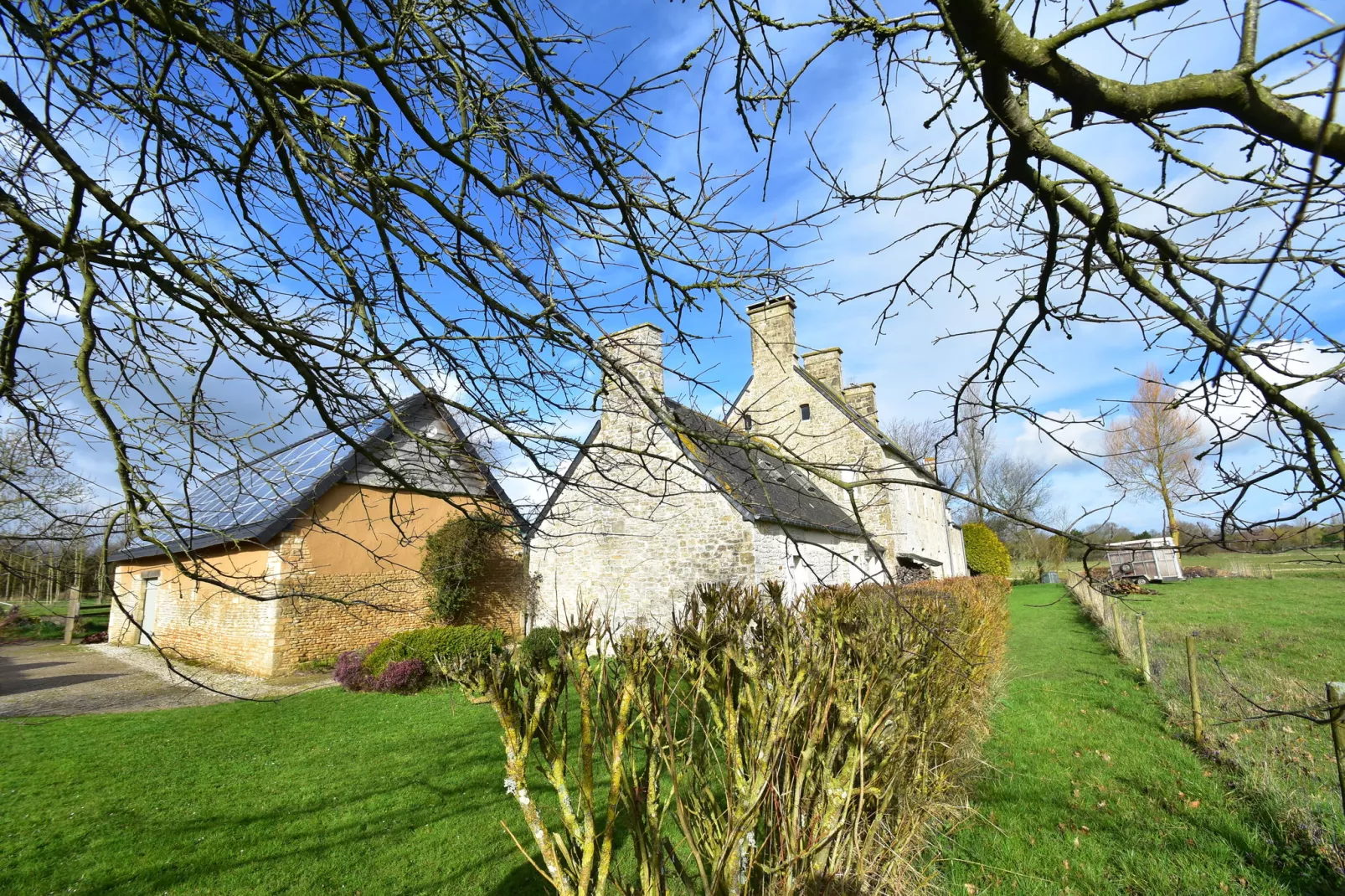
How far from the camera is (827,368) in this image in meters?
18.6

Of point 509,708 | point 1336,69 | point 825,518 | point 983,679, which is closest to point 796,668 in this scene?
point 509,708

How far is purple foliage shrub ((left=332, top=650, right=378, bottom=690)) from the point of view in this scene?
36.0 ft

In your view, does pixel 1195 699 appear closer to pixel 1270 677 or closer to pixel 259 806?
pixel 1270 677

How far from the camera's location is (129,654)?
53.0 feet

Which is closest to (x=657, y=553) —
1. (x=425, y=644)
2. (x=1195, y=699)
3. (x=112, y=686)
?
(x=425, y=644)

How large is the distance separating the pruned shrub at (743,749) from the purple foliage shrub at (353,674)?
25.6ft

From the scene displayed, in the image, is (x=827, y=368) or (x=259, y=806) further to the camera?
(x=827, y=368)

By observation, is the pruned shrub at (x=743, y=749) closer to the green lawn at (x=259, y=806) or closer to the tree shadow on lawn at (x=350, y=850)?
the tree shadow on lawn at (x=350, y=850)

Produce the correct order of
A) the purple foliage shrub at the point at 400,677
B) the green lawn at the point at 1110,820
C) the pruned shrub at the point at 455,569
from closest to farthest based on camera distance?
the green lawn at the point at 1110,820 < the purple foliage shrub at the point at 400,677 < the pruned shrub at the point at 455,569

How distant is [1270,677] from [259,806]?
465 inches

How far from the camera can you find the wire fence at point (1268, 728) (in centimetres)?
441

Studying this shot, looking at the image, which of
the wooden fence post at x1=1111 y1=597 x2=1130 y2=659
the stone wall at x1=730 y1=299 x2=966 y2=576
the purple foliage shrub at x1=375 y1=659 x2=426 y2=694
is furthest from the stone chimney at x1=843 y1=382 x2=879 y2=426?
the purple foliage shrub at x1=375 y1=659 x2=426 y2=694

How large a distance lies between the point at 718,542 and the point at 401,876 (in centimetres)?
840

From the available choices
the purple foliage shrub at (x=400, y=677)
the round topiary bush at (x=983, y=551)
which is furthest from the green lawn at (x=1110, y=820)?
the round topiary bush at (x=983, y=551)
